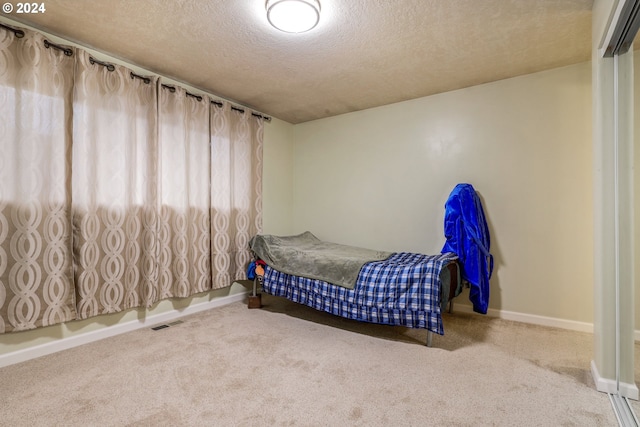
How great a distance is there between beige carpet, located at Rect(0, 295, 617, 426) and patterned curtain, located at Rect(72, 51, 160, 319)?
1.42 feet

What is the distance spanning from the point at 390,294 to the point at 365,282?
0.23 m

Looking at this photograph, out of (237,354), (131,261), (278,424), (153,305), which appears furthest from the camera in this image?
(153,305)

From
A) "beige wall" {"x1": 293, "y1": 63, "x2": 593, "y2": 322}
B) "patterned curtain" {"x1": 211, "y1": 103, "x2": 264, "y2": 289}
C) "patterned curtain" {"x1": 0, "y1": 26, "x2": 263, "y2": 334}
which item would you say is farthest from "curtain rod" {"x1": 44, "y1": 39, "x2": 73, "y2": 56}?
"beige wall" {"x1": 293, "y1": 63, "x2": 593, "y2": 322}

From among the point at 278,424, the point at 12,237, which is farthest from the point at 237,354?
the point at 12,237

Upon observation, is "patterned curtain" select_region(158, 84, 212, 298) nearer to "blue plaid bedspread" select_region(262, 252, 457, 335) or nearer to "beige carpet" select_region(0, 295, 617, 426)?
"beige carpet" select_region(0, 295, 617, 426)

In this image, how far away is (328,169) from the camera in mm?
4121

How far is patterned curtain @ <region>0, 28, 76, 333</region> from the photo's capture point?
6.50 ft

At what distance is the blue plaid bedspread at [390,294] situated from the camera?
7.23ft

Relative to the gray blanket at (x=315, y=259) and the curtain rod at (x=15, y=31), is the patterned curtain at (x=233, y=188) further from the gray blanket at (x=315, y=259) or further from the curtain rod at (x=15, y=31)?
the curtain rod at (x=15, y=31)

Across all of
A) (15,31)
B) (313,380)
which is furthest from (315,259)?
(15,31)

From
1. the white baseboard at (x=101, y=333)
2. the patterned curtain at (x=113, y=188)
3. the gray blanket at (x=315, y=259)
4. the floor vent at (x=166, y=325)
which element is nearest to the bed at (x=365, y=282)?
the gray blanket at (x=315, y=259)

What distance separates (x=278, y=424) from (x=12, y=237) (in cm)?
208

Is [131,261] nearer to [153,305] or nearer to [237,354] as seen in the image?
[153,305]

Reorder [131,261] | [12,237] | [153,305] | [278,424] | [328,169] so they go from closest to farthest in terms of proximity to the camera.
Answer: [278,424] < [12,237] < [131,261] < [153,305] < [328,169]
